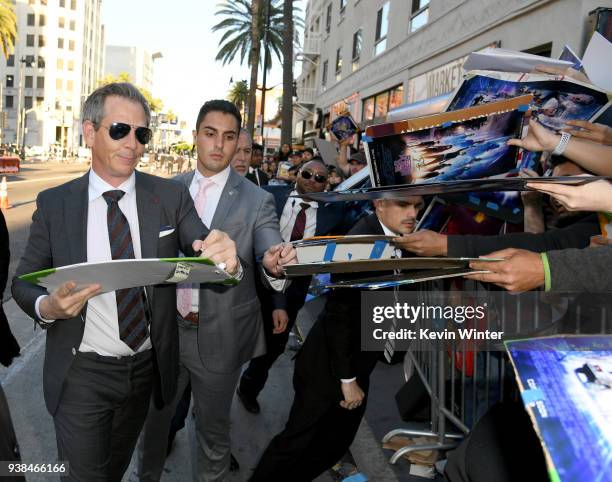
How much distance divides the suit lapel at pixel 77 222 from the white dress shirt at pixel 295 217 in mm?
2846

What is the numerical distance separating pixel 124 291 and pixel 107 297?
0.07 meters

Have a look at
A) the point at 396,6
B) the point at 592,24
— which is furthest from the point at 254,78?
the point at 592,24

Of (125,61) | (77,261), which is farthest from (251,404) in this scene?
(125,61)

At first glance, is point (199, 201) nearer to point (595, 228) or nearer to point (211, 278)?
point (211, 278)

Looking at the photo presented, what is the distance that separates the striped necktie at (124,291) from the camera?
2.42m

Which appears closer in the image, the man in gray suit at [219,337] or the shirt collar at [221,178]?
the man in gray suit at [219,337]

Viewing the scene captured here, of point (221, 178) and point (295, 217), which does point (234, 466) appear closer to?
point (221, 178)

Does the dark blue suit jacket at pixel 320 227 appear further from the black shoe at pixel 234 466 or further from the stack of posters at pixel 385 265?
the stack of posters at pixel 385 265

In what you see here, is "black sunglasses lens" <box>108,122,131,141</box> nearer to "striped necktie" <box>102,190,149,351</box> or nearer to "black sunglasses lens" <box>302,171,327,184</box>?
"striped necktie" <box>102,190,149,351</box>

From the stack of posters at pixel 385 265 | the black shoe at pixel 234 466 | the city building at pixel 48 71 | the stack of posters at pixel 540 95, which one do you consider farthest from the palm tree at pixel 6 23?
the stack of posters at pixel 385 265

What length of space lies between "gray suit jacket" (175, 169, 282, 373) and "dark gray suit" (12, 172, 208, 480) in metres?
0.40

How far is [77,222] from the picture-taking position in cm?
241

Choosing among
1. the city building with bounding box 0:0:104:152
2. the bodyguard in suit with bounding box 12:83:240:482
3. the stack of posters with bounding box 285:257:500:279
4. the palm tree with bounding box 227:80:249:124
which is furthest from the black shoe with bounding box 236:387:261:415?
the city building with bounding box 0:0:104:152

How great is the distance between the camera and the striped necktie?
242 centimetres
